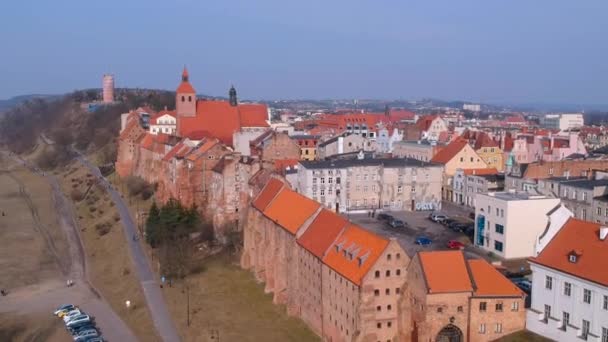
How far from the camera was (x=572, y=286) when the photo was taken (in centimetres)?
3784

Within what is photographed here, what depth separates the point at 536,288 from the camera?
133 feet

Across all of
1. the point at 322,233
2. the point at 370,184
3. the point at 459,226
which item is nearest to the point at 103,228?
the point at 370,184

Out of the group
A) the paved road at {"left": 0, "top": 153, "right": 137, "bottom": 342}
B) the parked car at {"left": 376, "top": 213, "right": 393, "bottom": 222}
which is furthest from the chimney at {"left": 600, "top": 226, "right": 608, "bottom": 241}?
the paved road at {"left": 0, "top": 153, "right": 137, "bottom": 342}

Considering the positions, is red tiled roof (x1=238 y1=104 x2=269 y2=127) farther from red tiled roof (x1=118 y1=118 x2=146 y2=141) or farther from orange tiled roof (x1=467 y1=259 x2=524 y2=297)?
orange tiled roof (x1=467 y1=259 x2=524 y2=297)

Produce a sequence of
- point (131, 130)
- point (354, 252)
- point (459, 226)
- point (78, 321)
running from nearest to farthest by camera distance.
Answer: point (354, 252) → point (78, 321) → point (459, 226) → point (131, 130)

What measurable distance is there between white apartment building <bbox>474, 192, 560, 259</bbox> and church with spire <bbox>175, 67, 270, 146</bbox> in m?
46.2

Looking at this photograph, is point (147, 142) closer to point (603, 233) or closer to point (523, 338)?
point (523, 338)

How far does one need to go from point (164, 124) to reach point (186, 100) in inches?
673

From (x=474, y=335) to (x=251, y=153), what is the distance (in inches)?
1855

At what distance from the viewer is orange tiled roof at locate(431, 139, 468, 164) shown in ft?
266

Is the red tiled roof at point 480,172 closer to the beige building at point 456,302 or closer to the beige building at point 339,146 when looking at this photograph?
the beige building at point 339,146

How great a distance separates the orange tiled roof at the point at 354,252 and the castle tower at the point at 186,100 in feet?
192

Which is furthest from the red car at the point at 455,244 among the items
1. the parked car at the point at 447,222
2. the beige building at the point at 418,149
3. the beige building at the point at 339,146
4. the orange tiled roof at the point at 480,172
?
the beige building at the point at 339,146

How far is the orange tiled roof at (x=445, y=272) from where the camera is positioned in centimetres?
3813
